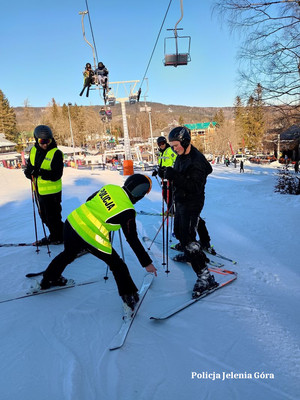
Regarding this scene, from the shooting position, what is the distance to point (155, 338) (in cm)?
224

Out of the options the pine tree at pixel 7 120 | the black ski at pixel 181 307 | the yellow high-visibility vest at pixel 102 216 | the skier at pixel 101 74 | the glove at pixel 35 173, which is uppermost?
the pine tree at pixel 7 120

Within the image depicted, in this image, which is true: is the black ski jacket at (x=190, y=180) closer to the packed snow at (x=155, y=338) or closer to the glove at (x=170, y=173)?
the glove at (x=170, y=173)

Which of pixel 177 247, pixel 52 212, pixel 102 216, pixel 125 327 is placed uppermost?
pixel 102 216

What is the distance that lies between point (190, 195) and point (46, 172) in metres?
2.31

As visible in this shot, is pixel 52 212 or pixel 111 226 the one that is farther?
pixel 52 212

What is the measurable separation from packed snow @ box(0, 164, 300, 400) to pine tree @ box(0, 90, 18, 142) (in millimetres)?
66812

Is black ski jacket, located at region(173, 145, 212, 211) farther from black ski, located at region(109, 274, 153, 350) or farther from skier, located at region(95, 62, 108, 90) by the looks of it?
skier, located at region(95, 62, 108, 90)

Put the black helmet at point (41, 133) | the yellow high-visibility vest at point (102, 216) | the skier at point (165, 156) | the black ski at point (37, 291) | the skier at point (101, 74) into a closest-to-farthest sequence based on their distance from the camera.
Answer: the yellow high-visibility vest at point (102, 216), the black ski at point (37, 291), the black helmet at point (41, 133), the skier at point (165, 156), the skier at point (101, 74)

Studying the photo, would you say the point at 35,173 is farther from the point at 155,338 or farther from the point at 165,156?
the point at 155,338

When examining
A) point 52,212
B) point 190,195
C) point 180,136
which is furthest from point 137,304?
point 52,212

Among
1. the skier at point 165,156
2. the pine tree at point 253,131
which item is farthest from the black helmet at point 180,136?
the pine tree at point 253,131

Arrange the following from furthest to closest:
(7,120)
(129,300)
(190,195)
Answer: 1. (7,120)
2. (190,195)
3. (129,300)

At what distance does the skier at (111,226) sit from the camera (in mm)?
2395

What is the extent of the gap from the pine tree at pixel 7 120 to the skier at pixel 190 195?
223 ft
